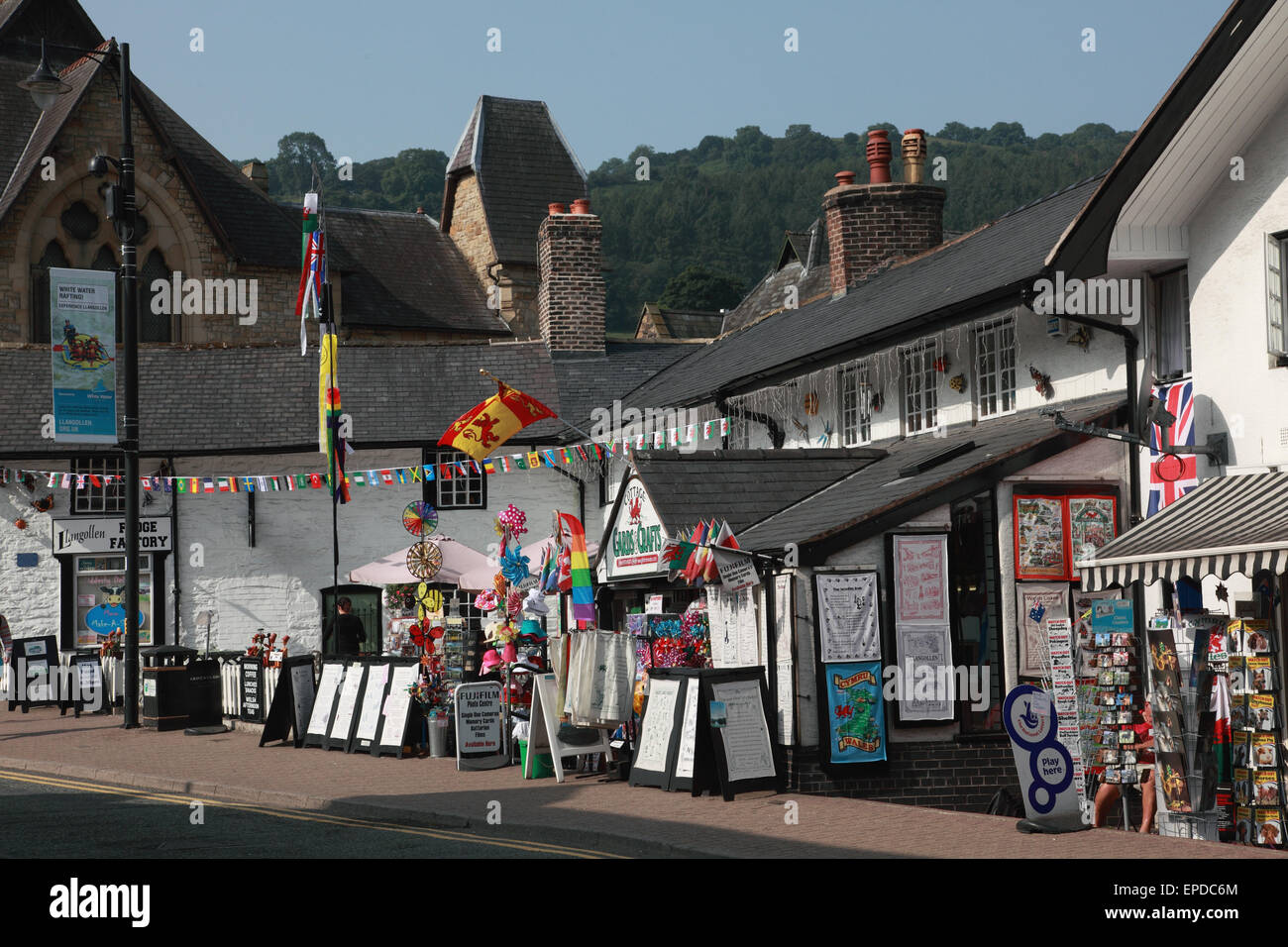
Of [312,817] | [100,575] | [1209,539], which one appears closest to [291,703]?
[312,817]

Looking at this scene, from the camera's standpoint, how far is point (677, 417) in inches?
954

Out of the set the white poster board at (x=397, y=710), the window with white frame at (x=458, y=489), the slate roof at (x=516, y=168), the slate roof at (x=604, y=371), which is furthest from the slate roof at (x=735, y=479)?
the slate roof at (x=516, y=168)

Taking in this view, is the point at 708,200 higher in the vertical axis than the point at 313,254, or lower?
higher

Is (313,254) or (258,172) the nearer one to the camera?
(313,254)

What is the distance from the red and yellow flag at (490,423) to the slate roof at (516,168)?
22730 millimetres

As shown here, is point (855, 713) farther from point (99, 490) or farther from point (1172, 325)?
point (99, 490)

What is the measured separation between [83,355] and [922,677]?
42.8 ft

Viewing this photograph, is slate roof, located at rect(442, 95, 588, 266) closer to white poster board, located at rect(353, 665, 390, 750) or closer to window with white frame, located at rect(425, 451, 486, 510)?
window with white frame, located at rect(425, 451, 486, 510)

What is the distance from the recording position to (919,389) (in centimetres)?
1838

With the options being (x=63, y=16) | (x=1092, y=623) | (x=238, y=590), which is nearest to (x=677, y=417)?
(x=238, y=590)

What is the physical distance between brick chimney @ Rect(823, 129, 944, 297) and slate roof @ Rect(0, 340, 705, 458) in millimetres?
6670

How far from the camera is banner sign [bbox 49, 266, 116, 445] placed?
21.0 m

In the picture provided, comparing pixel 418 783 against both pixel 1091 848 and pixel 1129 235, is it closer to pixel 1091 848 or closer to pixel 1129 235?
pixel 1091 848

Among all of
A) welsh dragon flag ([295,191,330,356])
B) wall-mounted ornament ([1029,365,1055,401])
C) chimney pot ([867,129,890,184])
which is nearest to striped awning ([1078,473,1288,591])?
wall-mounted ornament ([1029,365,1055,401])
